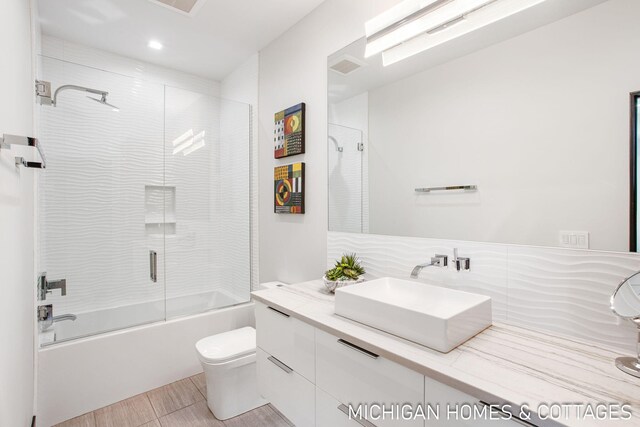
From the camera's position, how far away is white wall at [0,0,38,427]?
1.00 meters

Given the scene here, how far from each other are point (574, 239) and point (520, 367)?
1.71 feet

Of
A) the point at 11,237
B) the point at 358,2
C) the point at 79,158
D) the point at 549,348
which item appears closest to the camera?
the point at 549,348

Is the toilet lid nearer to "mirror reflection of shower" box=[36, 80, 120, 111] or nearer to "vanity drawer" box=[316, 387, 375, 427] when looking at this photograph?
"vanity drawer" box=[316, 387, 375, 427]

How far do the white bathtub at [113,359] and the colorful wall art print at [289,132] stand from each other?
4.63ft

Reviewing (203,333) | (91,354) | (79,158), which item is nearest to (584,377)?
(203,333)

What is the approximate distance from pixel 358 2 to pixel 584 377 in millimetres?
2034

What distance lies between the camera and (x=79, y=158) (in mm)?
2385

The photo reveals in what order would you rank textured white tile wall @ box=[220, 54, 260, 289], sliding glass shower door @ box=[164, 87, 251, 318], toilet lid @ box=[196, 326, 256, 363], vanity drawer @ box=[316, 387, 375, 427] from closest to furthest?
vanity drawer @ box=[316, 387, 375, 427] → toilet lid @ box=[196, 326, 256, 363] → sliding glass shower door @ box=[164, 87, 251, 318] → textured white tile wall @ box=[220, 54, 260, 289]

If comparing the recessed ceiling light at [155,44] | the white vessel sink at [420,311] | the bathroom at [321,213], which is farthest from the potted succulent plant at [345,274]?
the recessed ceiling light at [155,44]

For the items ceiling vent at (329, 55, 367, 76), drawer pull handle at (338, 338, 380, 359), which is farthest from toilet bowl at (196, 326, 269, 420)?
ceiling vent at (329, 55, 367, 76)

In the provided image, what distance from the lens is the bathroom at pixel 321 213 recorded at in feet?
3.27

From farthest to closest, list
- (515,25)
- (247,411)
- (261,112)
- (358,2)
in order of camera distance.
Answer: (261,112), (247,411), (358,2), (515,25)

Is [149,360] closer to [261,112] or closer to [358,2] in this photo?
[261,112]

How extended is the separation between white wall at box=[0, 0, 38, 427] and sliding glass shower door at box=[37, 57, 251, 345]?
0.75m
